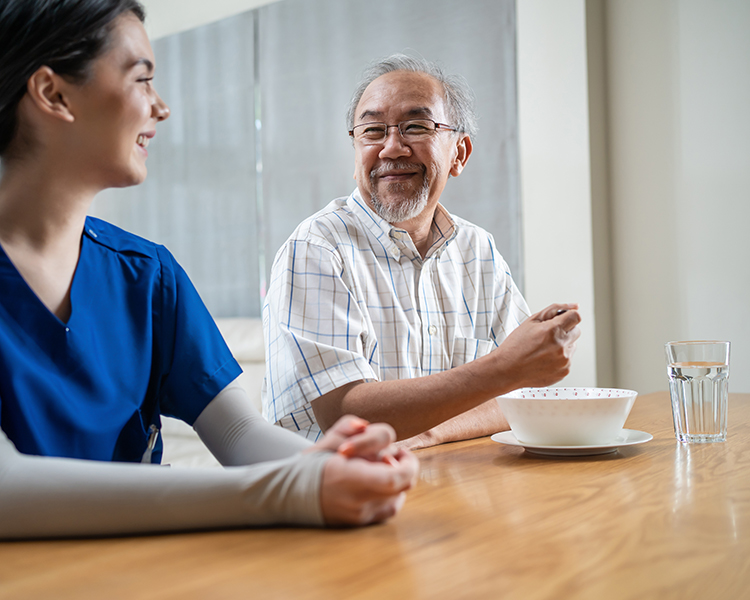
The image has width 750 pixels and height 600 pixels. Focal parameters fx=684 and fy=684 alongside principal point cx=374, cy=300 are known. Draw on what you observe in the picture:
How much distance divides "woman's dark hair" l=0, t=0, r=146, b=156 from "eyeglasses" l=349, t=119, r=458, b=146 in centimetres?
88

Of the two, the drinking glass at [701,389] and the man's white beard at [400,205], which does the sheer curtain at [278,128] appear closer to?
the man's white beard at [400,205]

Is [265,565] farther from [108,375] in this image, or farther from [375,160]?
[375,160]

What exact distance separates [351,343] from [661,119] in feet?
6.01

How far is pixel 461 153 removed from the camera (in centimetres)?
188

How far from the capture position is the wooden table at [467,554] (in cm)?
49

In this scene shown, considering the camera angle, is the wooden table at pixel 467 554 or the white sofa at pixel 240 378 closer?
the wooden table at pixel 467 554

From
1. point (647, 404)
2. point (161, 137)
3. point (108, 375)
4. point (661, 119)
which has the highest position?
point (161, 137)

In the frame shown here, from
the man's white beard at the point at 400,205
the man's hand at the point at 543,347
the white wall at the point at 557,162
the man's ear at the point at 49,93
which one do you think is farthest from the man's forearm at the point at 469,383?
the white wall at the point at 557,162

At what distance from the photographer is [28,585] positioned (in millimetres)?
509

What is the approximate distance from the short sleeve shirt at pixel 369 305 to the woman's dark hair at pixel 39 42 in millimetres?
640

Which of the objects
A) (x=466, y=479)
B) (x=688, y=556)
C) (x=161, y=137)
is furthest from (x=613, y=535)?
(x=161, y=137)

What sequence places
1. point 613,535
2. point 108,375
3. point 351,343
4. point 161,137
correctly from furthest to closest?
point 161,137 < point 351,343 < point 108,375 < point 613,535

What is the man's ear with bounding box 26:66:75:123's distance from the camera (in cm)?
83

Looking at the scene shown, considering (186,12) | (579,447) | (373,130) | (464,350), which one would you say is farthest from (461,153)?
(186,12)
